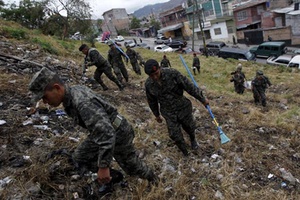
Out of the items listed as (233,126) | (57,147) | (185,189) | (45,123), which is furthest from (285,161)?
(45,123)

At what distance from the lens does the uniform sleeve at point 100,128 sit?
1856mm

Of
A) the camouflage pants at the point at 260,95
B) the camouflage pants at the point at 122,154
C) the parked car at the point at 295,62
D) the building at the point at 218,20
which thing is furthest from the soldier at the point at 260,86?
the building at the point at 218,20

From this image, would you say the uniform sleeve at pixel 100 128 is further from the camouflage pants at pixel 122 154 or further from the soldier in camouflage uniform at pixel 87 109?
the camouflage pants at pixel 122 154

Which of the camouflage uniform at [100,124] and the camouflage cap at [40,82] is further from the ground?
the camouflage cap at [40,82]

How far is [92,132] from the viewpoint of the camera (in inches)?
73.9

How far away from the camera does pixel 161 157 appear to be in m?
3.52

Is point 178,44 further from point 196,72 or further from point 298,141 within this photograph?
point 298,141

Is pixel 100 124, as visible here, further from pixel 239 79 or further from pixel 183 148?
pixel 239 79

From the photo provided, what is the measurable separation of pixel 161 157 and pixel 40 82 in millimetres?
2147

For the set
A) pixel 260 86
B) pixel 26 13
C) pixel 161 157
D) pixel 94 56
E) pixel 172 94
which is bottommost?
pixel 260 86

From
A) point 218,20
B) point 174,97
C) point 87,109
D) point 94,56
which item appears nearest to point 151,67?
point 174,97

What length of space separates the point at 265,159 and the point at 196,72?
31.3 ft

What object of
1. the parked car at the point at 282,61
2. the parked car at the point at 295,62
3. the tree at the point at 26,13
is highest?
the tree at the point at 26,13

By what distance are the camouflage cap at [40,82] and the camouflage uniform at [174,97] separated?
1.48 m
